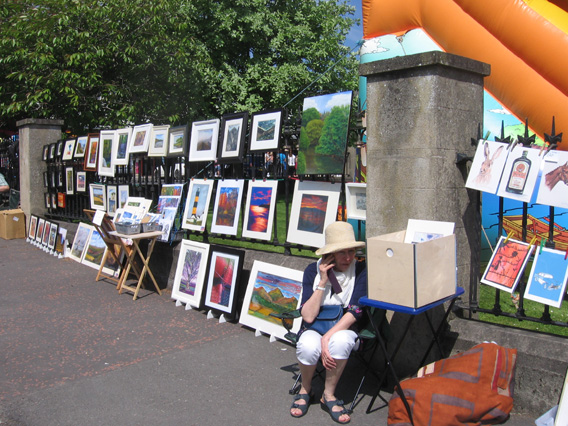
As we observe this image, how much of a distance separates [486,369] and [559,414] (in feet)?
1.73

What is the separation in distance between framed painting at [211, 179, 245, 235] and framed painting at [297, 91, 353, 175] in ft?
3.65

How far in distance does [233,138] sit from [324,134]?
5.08 feet

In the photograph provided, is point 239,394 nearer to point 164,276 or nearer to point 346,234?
point 346,234

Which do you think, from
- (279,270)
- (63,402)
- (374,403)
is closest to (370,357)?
(374,403)

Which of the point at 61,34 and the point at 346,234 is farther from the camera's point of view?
the point at 61,34

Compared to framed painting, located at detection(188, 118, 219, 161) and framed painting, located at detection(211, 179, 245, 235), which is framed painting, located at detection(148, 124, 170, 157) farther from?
framed painting, located at detection(211, 179, 245, 235)

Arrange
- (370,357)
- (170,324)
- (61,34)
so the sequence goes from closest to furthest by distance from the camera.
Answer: (370,357)
(170,324)
(61,34)

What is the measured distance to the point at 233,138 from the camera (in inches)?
255

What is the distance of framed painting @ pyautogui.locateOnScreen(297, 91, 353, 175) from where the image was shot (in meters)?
5.15

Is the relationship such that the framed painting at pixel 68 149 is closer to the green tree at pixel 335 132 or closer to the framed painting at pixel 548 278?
the green tree at pixel 335 132

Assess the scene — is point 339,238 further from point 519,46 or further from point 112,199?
point 112,199

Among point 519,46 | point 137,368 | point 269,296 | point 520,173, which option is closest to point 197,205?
point 269,296

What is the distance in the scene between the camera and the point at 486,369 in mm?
3475

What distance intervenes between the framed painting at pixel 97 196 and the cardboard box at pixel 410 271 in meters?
6.76
